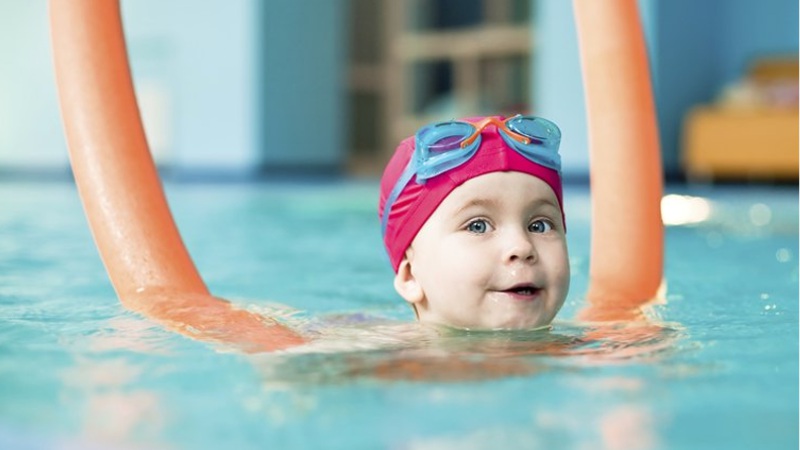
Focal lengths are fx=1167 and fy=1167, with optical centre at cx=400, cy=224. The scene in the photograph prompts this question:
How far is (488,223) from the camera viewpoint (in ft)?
9.17

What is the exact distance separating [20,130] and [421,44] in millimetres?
6355

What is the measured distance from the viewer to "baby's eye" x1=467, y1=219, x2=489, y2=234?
2.79 meters

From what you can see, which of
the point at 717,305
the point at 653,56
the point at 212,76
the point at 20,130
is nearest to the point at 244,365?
the point at 717,305

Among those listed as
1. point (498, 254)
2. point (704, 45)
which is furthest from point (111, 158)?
point (704, 45)

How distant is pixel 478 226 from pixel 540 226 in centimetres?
16

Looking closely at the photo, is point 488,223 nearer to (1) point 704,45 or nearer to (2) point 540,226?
(2) point 540,226

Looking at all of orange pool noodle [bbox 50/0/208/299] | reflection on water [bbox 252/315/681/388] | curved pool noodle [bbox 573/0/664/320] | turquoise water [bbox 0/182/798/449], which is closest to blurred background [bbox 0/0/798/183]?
orange pool noodle [bbox 50/0/208/299]

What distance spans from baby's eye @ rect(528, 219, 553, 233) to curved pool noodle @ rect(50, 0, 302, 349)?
2.85ft

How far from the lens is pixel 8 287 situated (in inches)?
170

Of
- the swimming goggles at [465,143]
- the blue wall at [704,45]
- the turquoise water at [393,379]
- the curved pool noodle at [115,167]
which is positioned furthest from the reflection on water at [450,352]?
the blue wall at [704,45]

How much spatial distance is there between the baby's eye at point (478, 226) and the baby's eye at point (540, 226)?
0.38 feet

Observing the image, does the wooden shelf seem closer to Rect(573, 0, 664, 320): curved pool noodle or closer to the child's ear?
Rect(573, 0, 664, 320): curved pool noodle

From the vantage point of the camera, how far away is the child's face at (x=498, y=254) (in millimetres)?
2746

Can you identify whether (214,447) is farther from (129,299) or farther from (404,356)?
(129,299)
